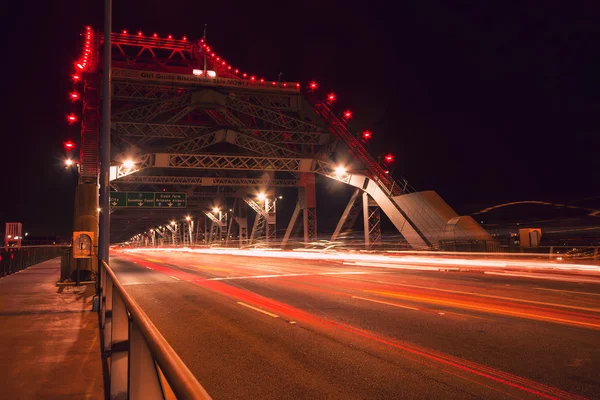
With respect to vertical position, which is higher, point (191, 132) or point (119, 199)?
point (191, 132)

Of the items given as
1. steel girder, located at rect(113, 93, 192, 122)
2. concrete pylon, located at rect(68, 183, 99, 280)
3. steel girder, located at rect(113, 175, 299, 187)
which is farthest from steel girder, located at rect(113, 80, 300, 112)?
concrete pylon, located at rect(68, 183, 99, 280)

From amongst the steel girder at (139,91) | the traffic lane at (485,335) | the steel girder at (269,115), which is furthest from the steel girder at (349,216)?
the traffic lane at (485,335)

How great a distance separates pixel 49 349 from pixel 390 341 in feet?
18.3

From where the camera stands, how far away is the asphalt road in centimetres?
586

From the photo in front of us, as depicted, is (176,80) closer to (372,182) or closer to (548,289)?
(372,182)

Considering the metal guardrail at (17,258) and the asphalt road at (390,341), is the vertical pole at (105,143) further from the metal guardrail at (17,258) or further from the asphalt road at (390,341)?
the metal guardrail at (17,258)

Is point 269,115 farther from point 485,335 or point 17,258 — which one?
point 485,335

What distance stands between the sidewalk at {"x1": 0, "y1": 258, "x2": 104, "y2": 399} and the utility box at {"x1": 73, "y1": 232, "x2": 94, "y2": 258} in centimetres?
149

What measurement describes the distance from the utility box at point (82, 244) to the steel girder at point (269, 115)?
85.3 ft

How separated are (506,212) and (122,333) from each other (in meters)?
52.2

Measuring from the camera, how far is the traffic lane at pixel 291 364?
225 inches

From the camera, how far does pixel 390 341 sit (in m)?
8.28

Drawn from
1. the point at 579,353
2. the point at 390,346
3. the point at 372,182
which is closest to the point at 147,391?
the point at 390,346

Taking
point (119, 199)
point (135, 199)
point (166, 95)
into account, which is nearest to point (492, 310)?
point (166, 95)
